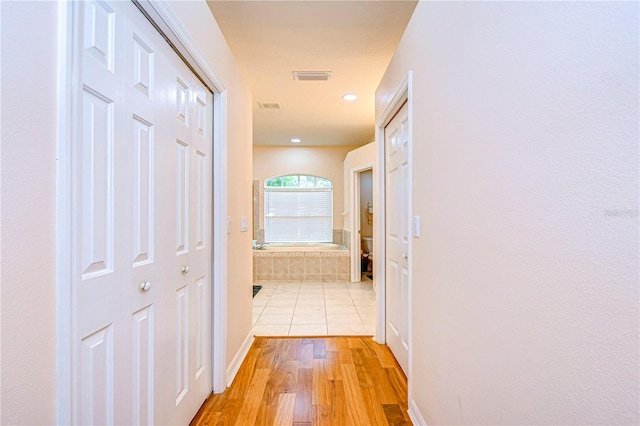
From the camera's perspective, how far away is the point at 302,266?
214 inches

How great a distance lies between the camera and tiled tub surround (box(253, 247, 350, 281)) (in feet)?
17.8

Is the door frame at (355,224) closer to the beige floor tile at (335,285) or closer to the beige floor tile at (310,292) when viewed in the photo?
the beige floor tile at (335,285)

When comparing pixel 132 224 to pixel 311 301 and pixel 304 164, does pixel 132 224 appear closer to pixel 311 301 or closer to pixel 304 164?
pixel 311 301

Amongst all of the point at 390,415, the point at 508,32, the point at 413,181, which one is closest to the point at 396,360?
the point at 390,415

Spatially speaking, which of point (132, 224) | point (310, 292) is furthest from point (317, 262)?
Result: point (132, 224)

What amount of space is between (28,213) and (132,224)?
432 millimetres

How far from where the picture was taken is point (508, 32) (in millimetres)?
874

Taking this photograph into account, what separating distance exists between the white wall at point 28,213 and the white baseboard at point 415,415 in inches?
60.1

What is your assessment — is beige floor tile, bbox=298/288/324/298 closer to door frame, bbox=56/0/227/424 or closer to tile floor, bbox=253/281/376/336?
tile floor, bbox=253/281/376/336

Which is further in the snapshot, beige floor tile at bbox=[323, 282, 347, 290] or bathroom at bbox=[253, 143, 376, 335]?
beige floor tile at bbox=[323, 282, 347, 290]

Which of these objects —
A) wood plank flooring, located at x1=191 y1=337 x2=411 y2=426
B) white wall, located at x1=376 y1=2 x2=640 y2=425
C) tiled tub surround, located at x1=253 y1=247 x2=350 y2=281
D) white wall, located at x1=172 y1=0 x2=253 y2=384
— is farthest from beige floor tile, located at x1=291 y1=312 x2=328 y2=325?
white wall, located at x1=376 y1=2 x2=640 y2=425

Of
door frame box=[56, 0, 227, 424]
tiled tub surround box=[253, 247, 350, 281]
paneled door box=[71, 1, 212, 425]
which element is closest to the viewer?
door frame box=[56, 0, 227, 424]

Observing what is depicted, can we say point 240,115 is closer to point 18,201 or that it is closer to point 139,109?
point 139,109

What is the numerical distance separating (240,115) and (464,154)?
71.3 inches
